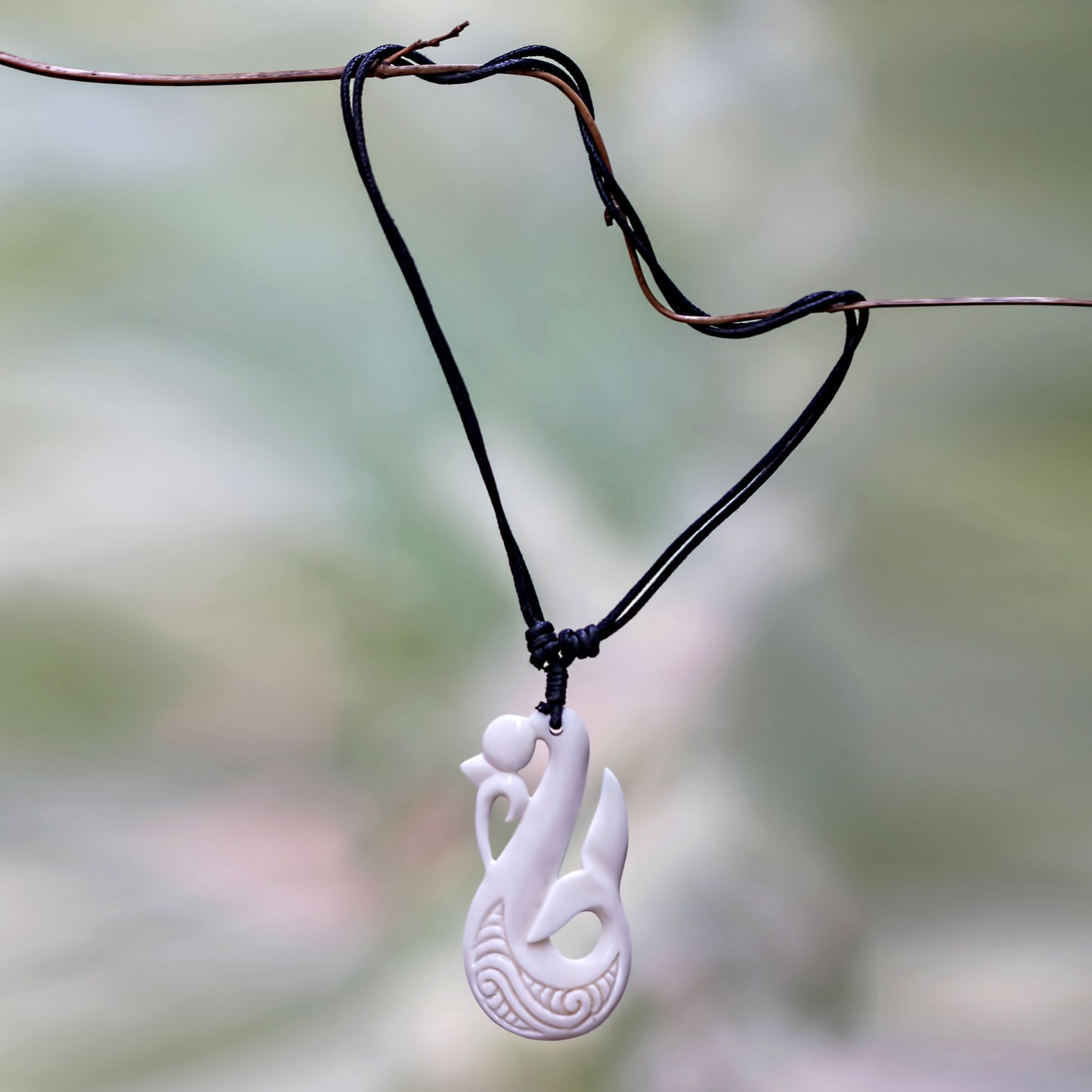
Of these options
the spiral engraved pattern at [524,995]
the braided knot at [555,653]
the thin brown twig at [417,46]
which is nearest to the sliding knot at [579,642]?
the braided knot at [555,653]

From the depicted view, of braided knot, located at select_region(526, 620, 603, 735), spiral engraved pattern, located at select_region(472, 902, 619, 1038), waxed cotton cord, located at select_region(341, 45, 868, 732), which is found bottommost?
spiral engraved pattern, located at select_region(472, 902, 619, 1038)

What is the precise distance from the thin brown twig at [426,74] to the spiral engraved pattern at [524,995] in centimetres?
49

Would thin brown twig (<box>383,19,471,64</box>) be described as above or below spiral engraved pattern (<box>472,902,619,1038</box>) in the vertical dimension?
above

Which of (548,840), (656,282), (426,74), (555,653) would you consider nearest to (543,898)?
(548,840)

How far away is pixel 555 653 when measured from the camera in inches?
33.9

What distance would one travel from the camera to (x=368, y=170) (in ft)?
2.68

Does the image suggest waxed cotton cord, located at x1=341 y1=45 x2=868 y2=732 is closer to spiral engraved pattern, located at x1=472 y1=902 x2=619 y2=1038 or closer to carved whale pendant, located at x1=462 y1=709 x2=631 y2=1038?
carved whale pendant, located at x1=462 y1=709 x2=631 y2=1038

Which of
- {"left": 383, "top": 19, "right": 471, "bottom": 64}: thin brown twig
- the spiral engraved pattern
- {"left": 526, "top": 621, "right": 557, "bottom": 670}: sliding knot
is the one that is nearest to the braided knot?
{"left": 526, "top": 621, "right": 557, "bottom": 670}: sliding knot

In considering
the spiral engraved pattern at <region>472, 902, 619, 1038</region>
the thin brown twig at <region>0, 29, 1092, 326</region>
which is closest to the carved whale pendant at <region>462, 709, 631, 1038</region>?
the spiral engraved pattern at <region>472, 902, 619, 1038</region>

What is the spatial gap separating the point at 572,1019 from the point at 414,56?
2.42 feet

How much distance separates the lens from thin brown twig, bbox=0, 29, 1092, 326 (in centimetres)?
75

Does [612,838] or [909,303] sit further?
[612,838]

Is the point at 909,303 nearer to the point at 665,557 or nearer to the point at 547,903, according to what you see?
the point at 665,557

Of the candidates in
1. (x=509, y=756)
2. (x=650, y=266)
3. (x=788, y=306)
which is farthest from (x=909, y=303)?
(x=509, y=756)
